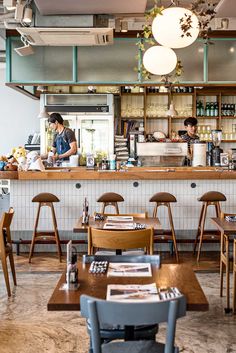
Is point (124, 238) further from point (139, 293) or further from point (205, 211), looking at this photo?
point (205, 211)

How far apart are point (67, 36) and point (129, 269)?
5218mm

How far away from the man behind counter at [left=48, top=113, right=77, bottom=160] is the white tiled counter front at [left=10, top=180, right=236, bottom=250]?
43.5 inches

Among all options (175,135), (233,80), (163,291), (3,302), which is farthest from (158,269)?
(175,135)

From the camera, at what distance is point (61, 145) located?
817 cm

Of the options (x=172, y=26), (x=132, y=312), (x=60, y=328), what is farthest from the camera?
(x=172, y=26)

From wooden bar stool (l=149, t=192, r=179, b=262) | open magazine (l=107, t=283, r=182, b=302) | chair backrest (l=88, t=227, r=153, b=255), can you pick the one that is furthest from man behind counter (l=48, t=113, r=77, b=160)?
open magazine (l=107, t=283, r=182, b=302)

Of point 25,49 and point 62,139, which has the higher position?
point 25,49

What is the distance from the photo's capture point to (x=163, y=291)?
2568mm

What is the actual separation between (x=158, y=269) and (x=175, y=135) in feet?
26.8

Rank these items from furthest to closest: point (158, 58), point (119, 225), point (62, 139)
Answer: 1. point (62, 139)
2. point (158, 58)
3. point (119, 225)

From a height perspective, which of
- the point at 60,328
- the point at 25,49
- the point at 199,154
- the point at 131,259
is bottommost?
the point at 60,328

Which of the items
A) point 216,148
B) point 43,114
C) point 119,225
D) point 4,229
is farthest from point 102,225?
point 43,114

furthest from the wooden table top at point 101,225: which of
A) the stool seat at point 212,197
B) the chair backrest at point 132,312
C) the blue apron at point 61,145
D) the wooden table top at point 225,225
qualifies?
the blue apron at point 61,145

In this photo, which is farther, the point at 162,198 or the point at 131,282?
the point at 162,198
